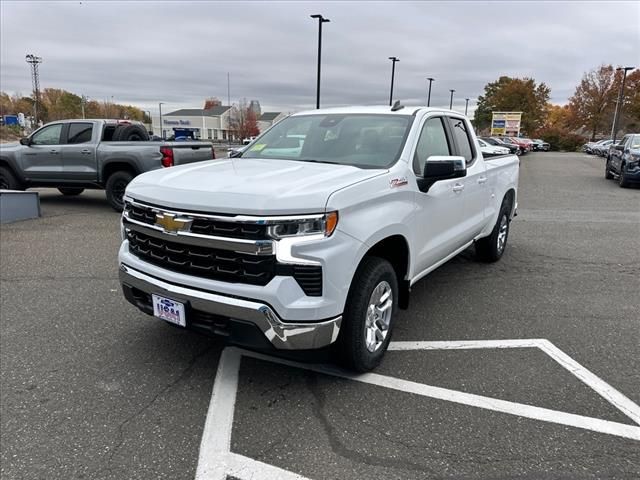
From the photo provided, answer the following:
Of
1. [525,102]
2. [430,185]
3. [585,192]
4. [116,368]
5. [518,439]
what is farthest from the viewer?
[525,102]

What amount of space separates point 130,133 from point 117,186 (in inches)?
62.3

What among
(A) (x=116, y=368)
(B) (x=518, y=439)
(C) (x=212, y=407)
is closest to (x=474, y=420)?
(B) (x=518, y=439)

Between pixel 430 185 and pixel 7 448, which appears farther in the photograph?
pixel 430 185

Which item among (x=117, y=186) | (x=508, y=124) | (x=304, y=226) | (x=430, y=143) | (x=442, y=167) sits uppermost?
(x=508, y=124)

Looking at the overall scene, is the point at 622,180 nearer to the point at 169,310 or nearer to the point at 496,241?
the point at 496,241

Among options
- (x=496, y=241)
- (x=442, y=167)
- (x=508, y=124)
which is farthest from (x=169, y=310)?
(x=508, y=124)

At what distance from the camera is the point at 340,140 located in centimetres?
417

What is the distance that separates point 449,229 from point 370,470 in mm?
2525

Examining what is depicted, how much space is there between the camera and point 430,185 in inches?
150

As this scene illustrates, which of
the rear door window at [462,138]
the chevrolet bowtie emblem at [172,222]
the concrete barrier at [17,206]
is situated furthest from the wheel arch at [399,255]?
the concrete barrier at [17,206]

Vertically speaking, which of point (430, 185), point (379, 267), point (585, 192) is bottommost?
point (585, 192)

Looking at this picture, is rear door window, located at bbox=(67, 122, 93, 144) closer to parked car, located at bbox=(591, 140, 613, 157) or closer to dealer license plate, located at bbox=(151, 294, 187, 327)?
dealer license plate, located at bbox=(151, 294, 187, 327)

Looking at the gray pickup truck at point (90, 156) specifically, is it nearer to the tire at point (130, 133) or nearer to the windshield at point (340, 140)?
the tire at point (130, 133)

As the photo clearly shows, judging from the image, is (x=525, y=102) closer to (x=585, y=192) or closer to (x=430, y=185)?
(x=585, y=192)
